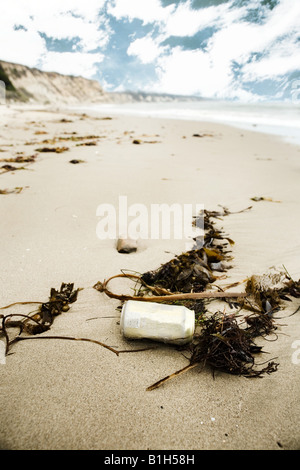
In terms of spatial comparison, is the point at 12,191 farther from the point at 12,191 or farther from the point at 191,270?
the point at 191,270

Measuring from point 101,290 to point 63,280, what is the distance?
278 mm

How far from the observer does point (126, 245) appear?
1.97 m

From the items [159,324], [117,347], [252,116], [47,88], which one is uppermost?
[47,88]

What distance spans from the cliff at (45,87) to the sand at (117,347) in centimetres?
4087

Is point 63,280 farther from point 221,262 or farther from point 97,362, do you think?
point 221,262

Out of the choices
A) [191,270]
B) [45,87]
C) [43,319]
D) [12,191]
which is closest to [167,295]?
[191,270]

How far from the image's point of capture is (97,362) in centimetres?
110

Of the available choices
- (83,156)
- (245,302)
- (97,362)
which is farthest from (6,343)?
(83,156)

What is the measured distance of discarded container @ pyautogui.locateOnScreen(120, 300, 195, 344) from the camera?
1117 millimetres

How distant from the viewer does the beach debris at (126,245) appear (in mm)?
1962

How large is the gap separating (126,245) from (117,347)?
916 mm

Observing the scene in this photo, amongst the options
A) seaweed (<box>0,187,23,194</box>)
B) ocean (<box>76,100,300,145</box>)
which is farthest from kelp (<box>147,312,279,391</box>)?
ocean (<box>76,100,300,145</box>)

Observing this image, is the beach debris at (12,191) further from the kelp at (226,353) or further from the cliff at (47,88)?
the cliff at (47,88)

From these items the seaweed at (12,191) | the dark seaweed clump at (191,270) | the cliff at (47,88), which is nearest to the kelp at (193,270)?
the dark seaweed clump at (191,270)
